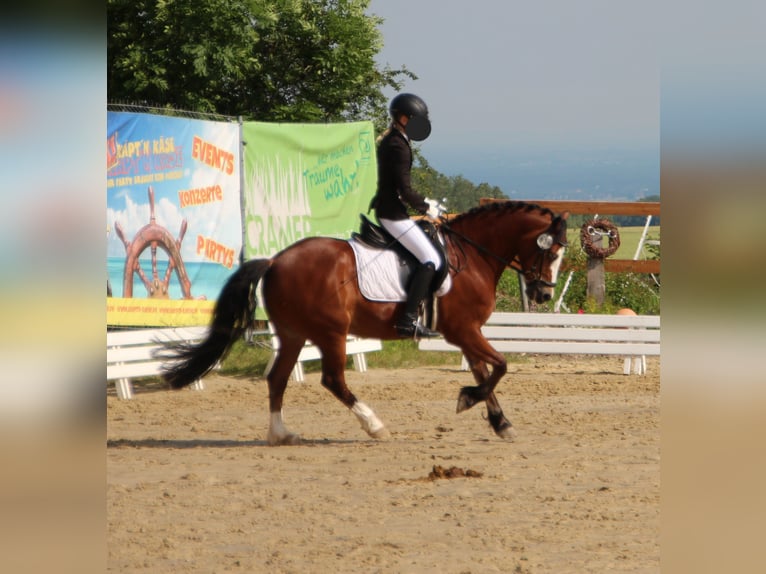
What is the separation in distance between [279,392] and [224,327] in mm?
710

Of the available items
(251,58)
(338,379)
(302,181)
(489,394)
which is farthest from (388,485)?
(251,58)

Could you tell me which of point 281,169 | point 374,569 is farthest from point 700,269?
point 281,169

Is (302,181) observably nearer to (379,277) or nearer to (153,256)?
(153,256)

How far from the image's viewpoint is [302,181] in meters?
14.2

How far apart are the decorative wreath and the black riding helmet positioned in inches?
325

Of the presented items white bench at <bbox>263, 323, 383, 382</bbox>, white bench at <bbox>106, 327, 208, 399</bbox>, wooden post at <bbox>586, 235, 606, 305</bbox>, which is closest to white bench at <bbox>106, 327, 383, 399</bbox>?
white bench at <bbox>106, 327, 208, 399</bbox>

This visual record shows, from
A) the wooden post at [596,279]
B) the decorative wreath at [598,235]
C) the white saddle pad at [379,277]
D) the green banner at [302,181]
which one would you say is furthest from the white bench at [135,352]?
the wooden post at [596,279]

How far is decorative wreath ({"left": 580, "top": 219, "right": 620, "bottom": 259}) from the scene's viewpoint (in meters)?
16.2

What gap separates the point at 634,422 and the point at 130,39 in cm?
1202

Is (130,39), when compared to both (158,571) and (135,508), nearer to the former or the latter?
(135,508)

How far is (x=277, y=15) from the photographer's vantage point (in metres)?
19.0

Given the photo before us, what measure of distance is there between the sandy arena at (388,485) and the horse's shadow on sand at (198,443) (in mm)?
35

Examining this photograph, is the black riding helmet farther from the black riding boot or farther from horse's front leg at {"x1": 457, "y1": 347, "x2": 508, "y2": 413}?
horse's front leg at {"x1": 457, "y1": 347, "x2": 508, "y2": 413}

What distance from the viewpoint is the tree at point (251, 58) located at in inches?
702
